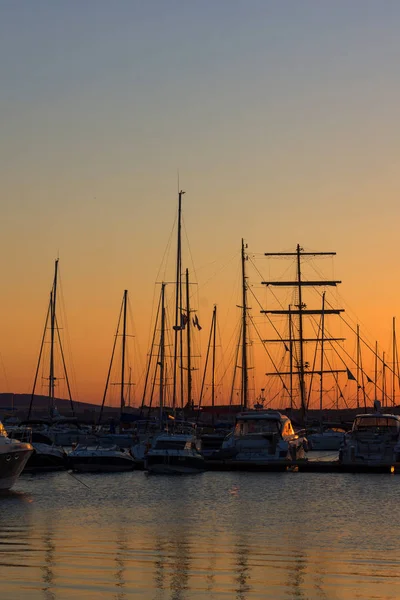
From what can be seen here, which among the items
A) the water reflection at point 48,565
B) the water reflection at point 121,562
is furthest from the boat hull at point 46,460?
the water reflection at point 48,565

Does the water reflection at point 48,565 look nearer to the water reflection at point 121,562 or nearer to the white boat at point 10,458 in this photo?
the water reflection at point 121,562

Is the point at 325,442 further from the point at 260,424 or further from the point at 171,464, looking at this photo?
the point at 171,464

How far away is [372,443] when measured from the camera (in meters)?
59.5

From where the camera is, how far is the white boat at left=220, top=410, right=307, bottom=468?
58875 millimetres

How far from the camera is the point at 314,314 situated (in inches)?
4301

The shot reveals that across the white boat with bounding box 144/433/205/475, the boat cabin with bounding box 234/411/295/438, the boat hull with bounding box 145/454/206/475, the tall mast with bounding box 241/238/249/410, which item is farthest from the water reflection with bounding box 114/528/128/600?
the tall mast with bounding box 241/238/249/410

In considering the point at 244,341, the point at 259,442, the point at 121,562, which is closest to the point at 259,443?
the point at 259,442

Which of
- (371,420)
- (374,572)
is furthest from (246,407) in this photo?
(374,572)

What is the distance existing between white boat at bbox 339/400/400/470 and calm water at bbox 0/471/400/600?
24.0 ft

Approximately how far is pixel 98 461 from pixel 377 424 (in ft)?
53.0

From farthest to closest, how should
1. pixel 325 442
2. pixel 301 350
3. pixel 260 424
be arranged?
pixel 301 350
pixel 325 442
pixel 260 424

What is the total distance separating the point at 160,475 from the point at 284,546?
92.6ft

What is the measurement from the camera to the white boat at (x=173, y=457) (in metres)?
56.4

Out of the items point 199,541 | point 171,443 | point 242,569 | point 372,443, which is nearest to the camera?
point 242,569
